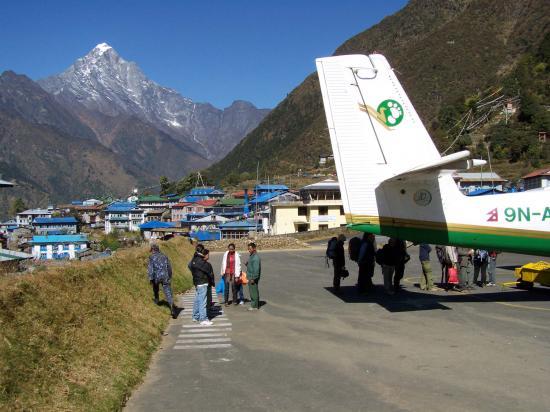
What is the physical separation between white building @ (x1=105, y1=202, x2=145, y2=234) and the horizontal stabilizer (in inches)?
4740

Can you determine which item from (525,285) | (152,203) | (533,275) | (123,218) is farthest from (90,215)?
(533,275)

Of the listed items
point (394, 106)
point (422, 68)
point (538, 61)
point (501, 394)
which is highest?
point (422, 68)

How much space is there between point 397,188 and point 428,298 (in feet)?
11.7

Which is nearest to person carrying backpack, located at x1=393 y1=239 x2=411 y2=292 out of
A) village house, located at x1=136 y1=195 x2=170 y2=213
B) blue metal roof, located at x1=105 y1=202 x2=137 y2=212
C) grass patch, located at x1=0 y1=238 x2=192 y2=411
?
grass patch, located at x1=0 y1=238 x2=192 y2=411

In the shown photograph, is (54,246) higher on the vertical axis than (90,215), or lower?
lower

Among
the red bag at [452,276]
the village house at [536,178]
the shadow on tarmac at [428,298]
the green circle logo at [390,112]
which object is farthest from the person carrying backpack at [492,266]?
the village house at [536,178]

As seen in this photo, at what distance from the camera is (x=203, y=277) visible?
39.7 feet

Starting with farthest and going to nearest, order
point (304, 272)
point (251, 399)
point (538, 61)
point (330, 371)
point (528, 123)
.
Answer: point (538, 61) < point (528, 123) < point (304, 272) < point (330, 371) < point (251, 399)

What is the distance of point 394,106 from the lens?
43.0ft

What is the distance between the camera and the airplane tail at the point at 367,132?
1289cm

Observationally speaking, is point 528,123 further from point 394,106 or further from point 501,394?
point 501,394

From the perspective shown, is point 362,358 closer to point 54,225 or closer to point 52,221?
point 52,221

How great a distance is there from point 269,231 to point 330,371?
70146mm

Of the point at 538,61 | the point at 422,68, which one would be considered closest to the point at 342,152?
the point at 538,61
